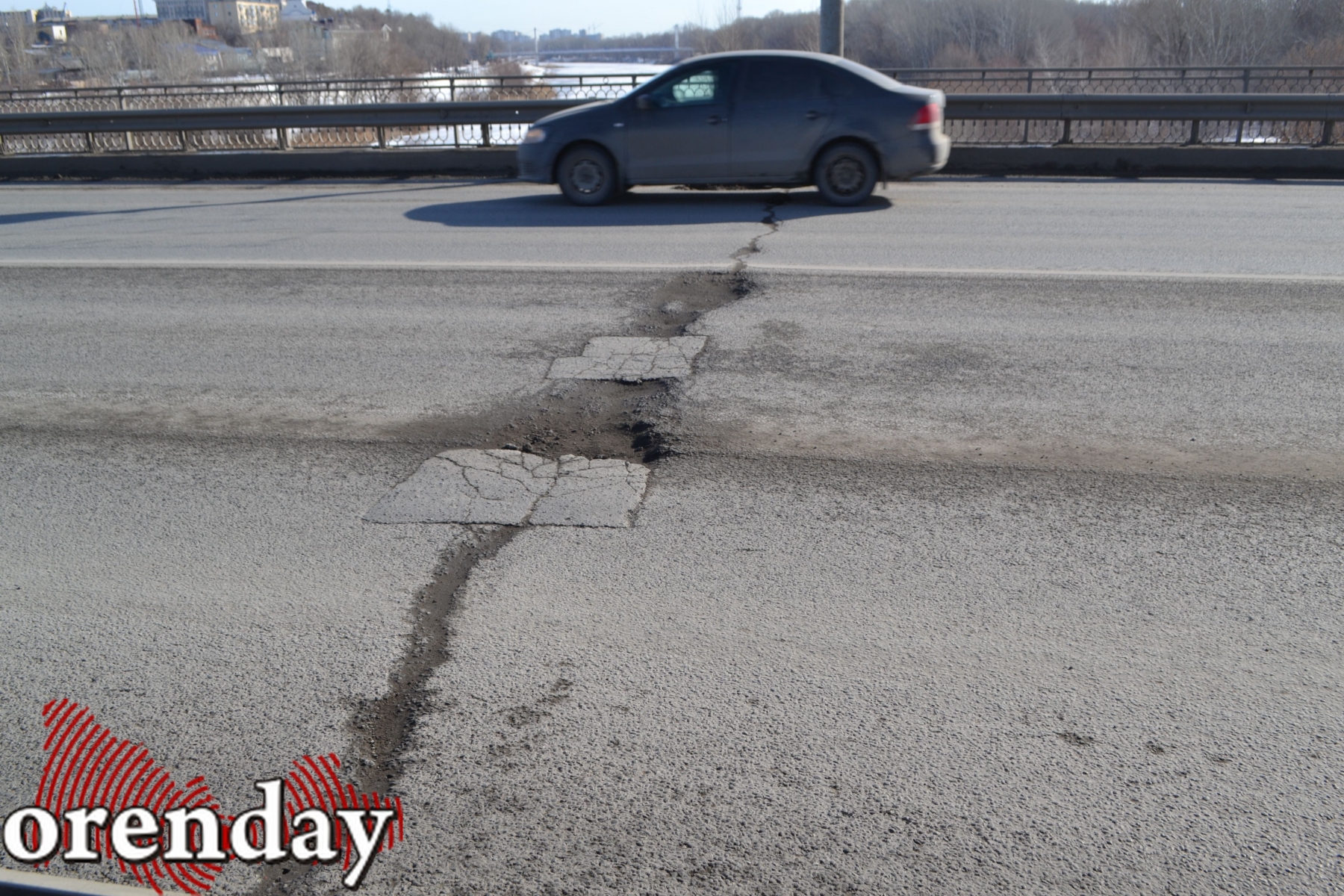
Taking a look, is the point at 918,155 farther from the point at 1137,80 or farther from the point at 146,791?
the point at 146,791

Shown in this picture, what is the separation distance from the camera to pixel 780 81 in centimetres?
1181

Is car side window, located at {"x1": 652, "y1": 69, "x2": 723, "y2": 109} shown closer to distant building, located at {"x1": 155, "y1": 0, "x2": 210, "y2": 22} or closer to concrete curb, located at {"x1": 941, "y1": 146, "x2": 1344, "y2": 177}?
concrete curb, located at {"x1": 941, "y1": 146, "x2": 1344, "y2": 177}

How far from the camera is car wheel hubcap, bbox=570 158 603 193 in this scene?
12.3m

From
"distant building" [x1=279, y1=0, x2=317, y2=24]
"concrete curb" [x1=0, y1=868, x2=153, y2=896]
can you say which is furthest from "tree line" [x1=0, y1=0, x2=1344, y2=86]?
"concrete curb" [x1=0, y1=868, x2=153, y2=896]

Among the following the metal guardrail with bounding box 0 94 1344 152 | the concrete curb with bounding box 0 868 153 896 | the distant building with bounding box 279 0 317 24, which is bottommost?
the concrete curb with bounding box 0 868 153 896

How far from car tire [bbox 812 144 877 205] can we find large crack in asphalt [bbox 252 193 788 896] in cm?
294

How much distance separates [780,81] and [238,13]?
147 metres

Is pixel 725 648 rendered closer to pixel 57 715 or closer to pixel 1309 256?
pixel 57 715

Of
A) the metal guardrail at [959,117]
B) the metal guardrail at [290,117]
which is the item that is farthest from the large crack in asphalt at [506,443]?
the metal guardrail at [290,117]

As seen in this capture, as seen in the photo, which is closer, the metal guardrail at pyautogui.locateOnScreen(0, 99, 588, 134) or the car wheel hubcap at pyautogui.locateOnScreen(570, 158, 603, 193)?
the car wheel hubcap at pyautogui.locateOnScreen(570, 158, 603, 193)

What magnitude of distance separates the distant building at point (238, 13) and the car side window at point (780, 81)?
124965 millimetres

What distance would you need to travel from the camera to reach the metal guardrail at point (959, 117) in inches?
577

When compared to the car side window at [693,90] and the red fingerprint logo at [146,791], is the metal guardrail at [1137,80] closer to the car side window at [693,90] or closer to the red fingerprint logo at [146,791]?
the car side window at [693,90]

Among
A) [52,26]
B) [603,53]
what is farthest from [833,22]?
[603,53]
